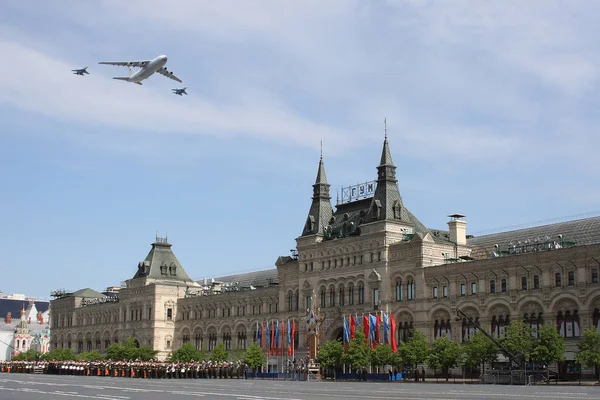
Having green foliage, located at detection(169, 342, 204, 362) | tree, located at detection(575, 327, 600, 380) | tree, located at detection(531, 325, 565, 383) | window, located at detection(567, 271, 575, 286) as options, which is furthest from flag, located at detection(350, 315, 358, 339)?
green foliage, located at detection(169, 342, 204, 362)

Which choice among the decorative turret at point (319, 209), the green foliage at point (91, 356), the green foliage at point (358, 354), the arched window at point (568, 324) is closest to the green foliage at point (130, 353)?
the green foliage at point (91, 356)

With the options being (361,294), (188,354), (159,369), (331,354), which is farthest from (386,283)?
(188,354)

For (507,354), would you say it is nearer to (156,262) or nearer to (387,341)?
(387,341)

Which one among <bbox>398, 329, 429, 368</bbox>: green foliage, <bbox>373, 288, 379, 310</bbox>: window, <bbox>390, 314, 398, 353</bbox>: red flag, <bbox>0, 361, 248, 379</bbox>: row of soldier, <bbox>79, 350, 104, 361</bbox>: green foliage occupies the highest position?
<bbox>373, 288, 379, 310</bbox>: window

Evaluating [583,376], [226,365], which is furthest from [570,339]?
[226,365]

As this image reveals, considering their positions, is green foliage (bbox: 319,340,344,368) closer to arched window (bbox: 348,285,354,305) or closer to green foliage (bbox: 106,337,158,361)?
arched window (bbox: 348,285,354,305)

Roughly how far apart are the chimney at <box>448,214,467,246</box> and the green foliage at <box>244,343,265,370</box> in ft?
86.8

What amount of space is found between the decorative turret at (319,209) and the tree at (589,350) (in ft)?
139

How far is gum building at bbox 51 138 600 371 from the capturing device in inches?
3100

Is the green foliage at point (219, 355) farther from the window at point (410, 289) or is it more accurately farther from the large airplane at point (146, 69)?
the large airplane at point (146, 69)

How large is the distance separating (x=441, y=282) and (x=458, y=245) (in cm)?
816

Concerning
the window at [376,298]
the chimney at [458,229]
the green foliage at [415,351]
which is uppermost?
the chimney at [458,229]

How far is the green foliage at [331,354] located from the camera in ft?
300

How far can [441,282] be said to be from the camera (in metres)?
89.3
